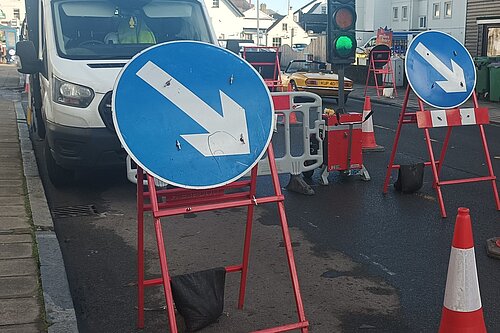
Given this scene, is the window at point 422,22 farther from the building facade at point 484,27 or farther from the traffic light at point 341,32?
the traffic light at point 341,32

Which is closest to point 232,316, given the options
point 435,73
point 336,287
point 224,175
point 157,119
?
point 336,287

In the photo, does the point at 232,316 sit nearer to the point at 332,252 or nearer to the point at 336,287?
the point at 336,287

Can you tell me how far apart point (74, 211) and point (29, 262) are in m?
2.04

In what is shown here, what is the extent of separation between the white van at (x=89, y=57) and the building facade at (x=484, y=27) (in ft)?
71.7

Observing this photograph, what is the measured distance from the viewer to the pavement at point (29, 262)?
4074mm

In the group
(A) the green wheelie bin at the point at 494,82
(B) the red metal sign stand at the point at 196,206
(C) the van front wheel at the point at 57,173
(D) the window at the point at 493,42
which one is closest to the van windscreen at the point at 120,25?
(C) the van front wheel at the point at 57,173

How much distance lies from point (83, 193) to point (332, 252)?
360 cm

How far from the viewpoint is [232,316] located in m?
4.29

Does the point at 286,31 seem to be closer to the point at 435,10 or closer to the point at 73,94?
the point at 435,10

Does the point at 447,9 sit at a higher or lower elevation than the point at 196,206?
higher

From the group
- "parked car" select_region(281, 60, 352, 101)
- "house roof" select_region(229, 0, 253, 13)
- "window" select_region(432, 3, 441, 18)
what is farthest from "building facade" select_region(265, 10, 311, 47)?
"parked car" select_region(281, 60, 352, 101)

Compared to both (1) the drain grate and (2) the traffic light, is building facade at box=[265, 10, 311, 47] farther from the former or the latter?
(1) the drain grate

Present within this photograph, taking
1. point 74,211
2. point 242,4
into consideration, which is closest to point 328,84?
point 74,211

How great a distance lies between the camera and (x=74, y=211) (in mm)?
7043
